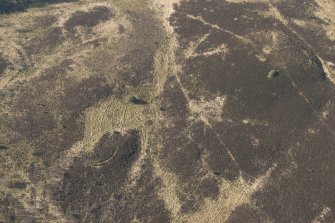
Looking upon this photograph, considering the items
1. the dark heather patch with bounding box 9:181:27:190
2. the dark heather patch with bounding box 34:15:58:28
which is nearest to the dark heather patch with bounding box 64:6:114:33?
the dark heather patch with bounding box 34:15:58:28

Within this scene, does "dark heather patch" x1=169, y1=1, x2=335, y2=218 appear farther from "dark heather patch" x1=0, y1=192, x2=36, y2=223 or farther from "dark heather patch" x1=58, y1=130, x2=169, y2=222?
→ "dark heather patch" x1=0, y1=192, x2=36, y2=223

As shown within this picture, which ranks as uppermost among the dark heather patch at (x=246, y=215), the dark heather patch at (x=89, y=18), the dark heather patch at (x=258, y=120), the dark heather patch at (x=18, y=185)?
the dark heather patch at (x=89, y=18)

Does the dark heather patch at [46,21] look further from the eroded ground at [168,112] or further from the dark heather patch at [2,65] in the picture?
the dark heather patch at [2,65]

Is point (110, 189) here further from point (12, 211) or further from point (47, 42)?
point (47, 42)

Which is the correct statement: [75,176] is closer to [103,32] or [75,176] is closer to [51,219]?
[51,219]

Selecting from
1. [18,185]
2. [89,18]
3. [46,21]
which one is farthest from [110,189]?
[46,21]

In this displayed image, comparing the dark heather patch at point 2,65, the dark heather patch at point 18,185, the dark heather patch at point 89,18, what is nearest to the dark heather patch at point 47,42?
the dark heather patch at point 89,18

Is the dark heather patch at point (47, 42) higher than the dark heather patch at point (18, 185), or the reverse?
the dark heather patch at point (47, 42)
